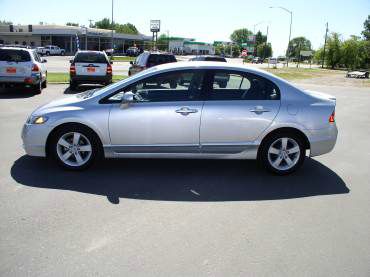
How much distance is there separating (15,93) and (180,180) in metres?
11.7

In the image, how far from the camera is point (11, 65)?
14.5m

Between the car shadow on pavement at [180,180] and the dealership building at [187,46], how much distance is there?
388 feet

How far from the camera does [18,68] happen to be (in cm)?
1451

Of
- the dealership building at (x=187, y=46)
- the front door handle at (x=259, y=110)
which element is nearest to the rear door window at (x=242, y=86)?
the front door handle at (x=259, y=110)

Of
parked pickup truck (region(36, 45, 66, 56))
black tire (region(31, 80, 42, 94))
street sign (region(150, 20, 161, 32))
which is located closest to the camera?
black tire (region(31, 80, 42, 94))

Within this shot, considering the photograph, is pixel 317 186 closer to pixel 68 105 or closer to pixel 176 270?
pixel 176 270

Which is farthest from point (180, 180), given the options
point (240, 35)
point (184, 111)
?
point (240, 35)

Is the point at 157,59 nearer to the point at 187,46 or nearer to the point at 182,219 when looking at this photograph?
the point at 182,219

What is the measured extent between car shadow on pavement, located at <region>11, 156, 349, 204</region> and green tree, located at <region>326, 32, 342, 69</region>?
85596 mm

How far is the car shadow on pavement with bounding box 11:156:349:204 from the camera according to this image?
17.2 feet

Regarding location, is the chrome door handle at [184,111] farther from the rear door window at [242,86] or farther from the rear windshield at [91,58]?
the rear windshield at [91,58]

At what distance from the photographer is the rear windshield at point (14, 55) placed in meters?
14.7

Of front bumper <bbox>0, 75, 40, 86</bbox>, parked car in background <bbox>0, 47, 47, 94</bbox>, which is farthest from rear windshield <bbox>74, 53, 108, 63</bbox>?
front bumper <bbox>0, 75, 40, 86</bbox>

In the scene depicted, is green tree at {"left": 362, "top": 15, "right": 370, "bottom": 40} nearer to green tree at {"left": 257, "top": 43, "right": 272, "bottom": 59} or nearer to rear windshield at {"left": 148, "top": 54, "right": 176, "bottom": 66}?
green tree at {"left": 257, "top": 43, "right": 272, "bottom": 59}
